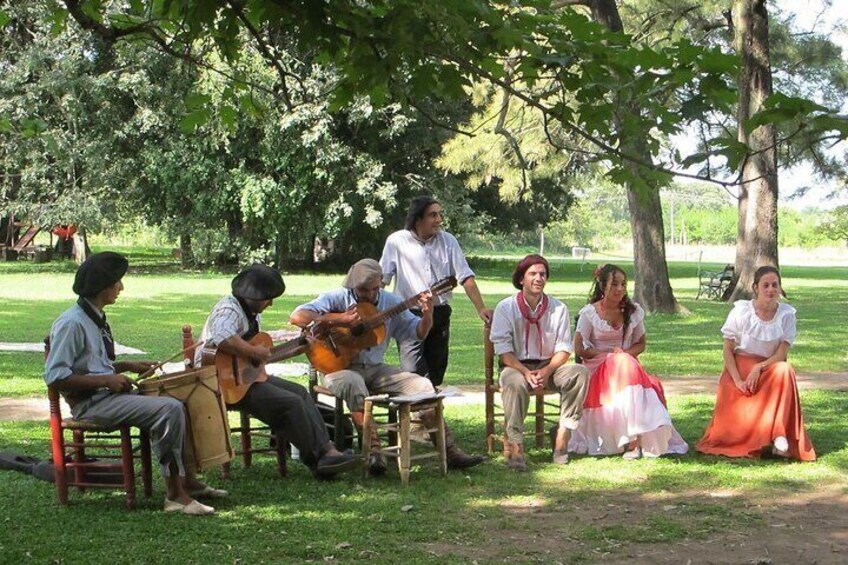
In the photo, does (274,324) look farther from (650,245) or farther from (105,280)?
(105,280)

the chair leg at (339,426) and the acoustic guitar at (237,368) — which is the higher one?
the acoustic guitar at (237,368)

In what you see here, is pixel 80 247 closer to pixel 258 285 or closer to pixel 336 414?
pixel 336 414

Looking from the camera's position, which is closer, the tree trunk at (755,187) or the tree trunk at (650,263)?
the tree trunk at (755,187)

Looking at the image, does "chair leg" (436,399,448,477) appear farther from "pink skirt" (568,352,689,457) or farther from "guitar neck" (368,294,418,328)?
"pink skirt" (568,352,689,457)

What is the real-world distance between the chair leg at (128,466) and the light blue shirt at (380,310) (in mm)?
1566

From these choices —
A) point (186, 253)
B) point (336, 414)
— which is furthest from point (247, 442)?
point (186, 253)

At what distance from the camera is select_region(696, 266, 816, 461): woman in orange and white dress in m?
8.08

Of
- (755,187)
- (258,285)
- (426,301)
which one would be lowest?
(426,301)

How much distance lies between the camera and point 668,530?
6176mm

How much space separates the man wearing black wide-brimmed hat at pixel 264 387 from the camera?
23.0 feet

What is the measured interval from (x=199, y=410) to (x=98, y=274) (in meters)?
0.93

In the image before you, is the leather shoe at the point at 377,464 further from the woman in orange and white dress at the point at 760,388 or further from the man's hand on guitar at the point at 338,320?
the woman in orange and white dress at the point at 760,388

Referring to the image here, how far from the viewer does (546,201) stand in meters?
44.0

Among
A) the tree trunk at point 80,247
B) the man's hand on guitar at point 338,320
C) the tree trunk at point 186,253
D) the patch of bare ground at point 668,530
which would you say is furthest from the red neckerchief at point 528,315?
the tree trunk at point 186,253
